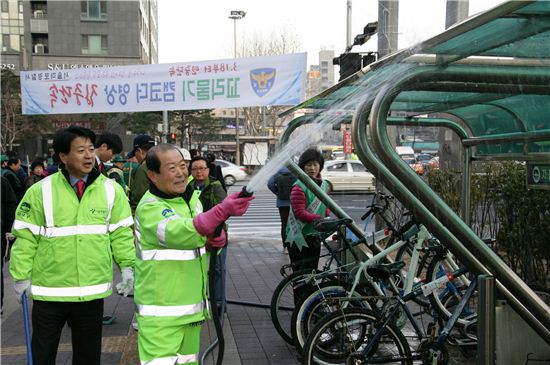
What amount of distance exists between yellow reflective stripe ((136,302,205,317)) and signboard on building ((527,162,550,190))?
3535 millimetres

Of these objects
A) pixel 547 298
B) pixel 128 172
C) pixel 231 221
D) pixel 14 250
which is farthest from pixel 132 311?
pixel 231 221

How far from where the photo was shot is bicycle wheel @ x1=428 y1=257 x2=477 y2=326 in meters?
3.83

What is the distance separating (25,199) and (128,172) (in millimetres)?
3448

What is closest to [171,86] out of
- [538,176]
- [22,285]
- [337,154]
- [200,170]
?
[200,170]

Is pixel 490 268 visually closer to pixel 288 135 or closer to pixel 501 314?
pixel 501 314

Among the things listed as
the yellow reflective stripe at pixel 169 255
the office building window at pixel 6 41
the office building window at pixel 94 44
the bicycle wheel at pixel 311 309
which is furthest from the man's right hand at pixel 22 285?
the office building window at pixel 6 41

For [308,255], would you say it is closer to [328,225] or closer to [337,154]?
[328,225]

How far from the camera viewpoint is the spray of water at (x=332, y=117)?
266 centimetres

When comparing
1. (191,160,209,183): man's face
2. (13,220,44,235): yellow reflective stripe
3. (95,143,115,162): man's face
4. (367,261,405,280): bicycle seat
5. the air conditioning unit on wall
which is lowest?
(367,261,405,280): bicycle seat

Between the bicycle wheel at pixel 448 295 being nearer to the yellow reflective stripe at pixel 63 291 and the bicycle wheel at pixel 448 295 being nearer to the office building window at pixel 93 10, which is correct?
the yellow reflective stripe at pixel 63 291

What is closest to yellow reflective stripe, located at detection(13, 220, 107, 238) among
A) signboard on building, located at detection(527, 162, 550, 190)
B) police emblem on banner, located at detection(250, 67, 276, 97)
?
signboard on building, located at detection(527, 162, 550, 190)

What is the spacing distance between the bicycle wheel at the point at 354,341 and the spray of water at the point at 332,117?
3.88ft

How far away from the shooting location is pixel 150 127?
31.5 m

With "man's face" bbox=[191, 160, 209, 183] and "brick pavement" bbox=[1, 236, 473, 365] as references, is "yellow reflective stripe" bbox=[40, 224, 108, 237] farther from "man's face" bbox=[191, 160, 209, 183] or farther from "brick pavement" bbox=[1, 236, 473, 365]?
"man's face" bbox=[191, 160, 209, 183]
